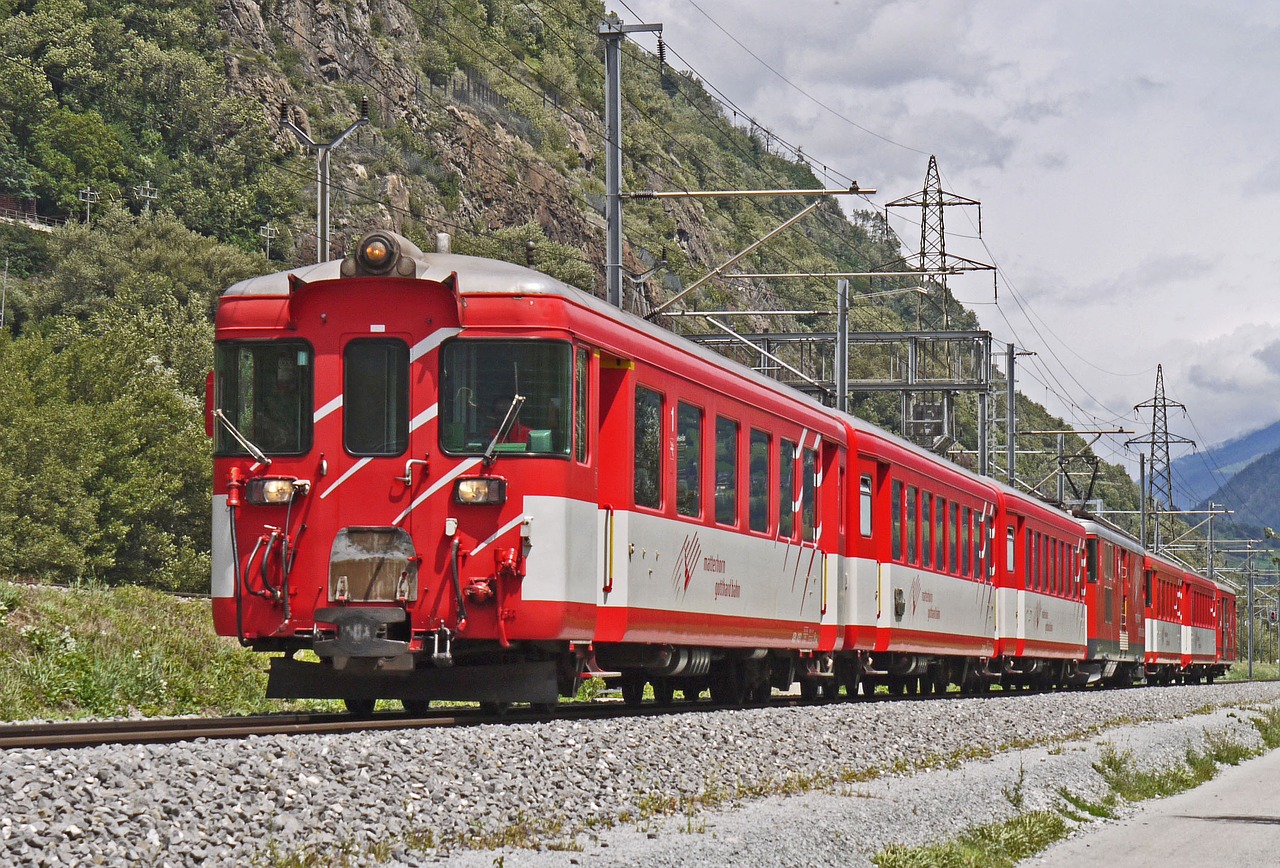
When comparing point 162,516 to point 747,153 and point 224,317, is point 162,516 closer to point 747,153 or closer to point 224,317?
point 224,317

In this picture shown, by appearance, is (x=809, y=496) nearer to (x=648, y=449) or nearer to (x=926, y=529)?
(x=648, y=449)

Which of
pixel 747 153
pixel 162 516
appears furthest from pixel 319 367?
pixel 747 153

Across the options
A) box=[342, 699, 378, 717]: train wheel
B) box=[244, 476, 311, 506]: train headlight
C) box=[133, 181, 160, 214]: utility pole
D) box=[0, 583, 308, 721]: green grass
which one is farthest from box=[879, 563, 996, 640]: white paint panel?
box=[133, 181, 160, 214]: utility pole

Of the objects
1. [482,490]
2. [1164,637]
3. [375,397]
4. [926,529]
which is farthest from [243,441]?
[1164,637]

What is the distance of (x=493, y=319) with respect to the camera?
1210 cm

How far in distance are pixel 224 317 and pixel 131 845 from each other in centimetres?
648

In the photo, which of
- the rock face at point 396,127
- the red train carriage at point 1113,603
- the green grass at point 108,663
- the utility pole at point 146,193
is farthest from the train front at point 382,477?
the utility pole at point 146,193

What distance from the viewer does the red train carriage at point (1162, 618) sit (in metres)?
41.3

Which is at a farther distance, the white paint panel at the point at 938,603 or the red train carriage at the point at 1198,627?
the red train carriage at the point at 1198,627

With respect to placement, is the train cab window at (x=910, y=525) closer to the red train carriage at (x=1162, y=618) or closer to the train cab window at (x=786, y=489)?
the train cab window at (x=786, y=489)

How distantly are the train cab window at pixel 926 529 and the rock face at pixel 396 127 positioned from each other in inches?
3408

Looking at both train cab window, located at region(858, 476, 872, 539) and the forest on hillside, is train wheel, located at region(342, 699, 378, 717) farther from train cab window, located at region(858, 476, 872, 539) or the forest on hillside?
the forest on hillside

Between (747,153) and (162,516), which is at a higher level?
(747,153)

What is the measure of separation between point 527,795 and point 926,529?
14.3 meters
